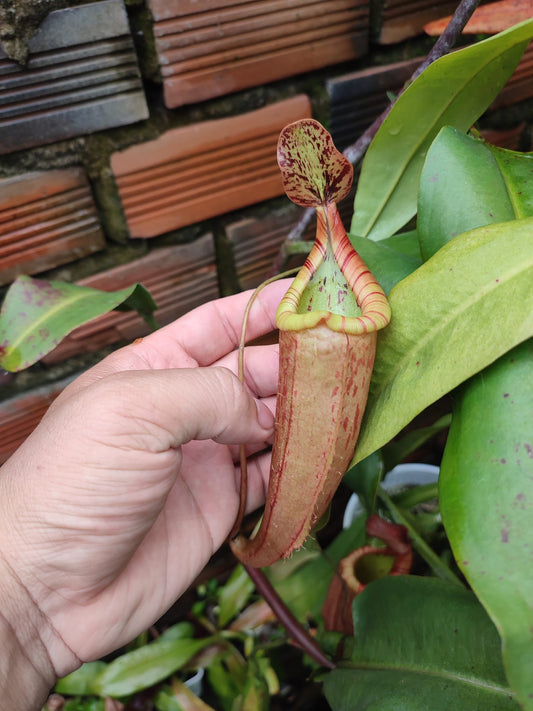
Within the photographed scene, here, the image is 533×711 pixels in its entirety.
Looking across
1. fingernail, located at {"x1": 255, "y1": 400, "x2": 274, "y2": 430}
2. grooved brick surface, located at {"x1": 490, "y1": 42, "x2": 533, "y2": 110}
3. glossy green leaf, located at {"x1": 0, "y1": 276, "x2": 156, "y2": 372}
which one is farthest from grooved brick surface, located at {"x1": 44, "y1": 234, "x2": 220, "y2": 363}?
grooved brick surface, located at {"x1": 490, "y1": 42, "x2": 533, "y2": 110}

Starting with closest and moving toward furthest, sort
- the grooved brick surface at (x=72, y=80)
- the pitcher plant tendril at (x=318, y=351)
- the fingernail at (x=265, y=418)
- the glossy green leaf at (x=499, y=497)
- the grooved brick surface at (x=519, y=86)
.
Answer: the glossy green leaf at (x=499, y=497), the pitcher plant tendril at (x=318, y=351), the fingernail at (x=265, y=418), the grooved brick surface at (x=72, y=80), the grooved brick surface at (x=519, y=86)

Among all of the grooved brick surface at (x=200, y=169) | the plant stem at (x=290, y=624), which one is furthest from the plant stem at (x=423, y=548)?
the grooved brick surface at (x=200, y=169)

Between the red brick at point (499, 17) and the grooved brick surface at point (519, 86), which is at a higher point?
the red brick at point (499, 17)

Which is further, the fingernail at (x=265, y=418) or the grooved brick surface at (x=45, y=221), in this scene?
the grooved brick surface at (x=45, y=221)

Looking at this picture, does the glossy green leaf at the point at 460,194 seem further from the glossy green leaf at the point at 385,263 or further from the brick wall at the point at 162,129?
the brick wall at the point at 162,129

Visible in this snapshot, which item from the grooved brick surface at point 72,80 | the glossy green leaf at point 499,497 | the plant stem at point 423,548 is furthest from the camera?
the plant stem at point 423,548

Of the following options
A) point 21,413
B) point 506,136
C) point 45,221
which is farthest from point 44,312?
point 506,136

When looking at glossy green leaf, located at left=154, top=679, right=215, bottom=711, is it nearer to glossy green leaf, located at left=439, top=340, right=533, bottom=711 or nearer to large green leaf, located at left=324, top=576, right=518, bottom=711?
large green leaf, located at left=324, top=576, right=518, bottom=711
